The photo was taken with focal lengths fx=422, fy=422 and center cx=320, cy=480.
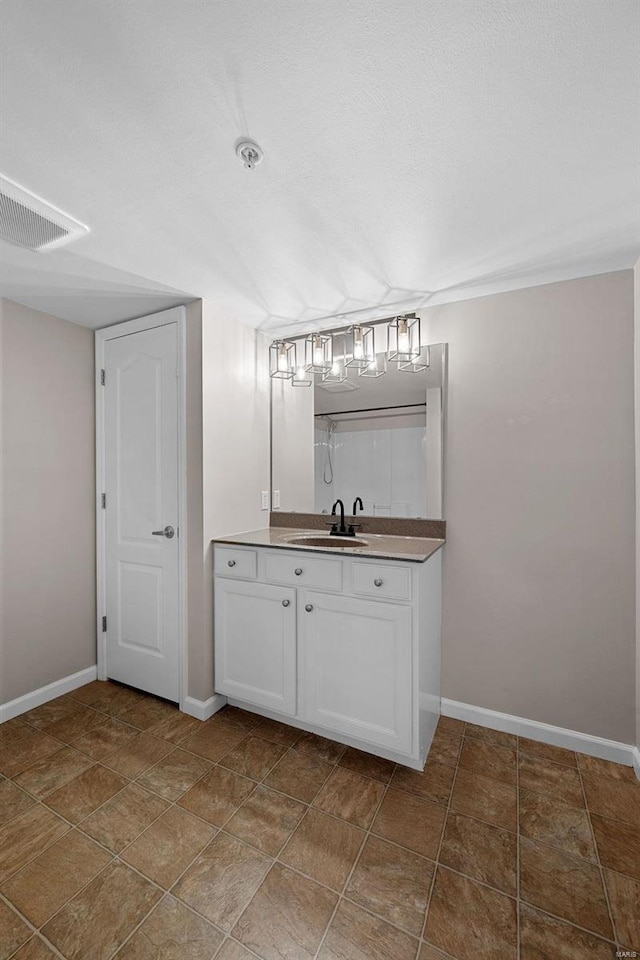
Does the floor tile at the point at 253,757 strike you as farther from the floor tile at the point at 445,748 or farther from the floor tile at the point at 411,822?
the floor tile at the point at 445,748

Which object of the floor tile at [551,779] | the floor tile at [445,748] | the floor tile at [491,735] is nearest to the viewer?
the floor tile at [551,779]

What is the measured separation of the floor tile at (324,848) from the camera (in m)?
1.40

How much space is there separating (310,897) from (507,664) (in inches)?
53.8

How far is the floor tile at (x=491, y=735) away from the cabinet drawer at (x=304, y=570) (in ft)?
3.52

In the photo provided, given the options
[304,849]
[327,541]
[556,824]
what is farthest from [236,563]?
[556,824]

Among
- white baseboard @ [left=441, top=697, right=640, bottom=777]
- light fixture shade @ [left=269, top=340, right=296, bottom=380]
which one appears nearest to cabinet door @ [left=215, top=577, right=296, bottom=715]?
white baseboard @ [left=441, top=697, right=640, bottom=777]

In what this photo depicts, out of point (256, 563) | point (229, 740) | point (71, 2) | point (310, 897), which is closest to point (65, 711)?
point (229, 740)

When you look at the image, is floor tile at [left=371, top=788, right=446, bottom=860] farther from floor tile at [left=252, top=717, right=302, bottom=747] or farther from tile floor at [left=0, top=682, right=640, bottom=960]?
floor tile at [left=252, top=717, right=302, bottom=747]

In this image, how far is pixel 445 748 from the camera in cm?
205

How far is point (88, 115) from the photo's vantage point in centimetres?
114

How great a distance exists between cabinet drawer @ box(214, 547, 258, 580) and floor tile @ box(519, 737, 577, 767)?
1.58 meters

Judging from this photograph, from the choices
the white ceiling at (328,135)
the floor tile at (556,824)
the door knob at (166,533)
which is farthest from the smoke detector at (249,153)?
the floor tile at (556,824)

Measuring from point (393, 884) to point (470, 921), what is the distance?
236 millimetres

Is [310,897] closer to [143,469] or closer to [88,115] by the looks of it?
[143,469]
